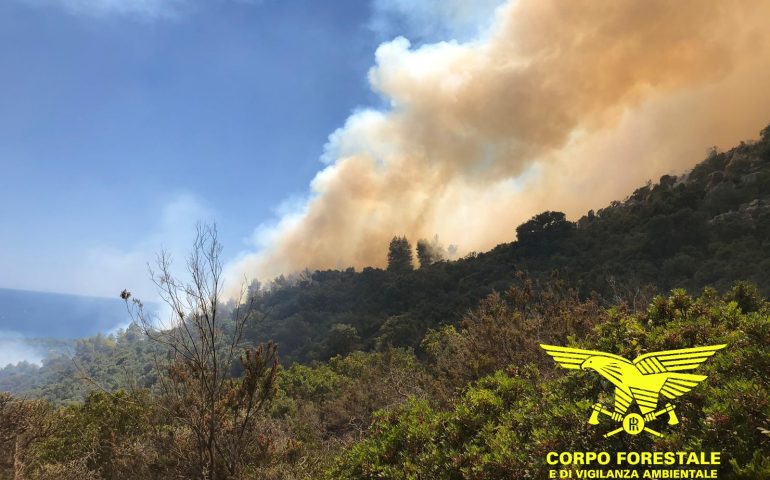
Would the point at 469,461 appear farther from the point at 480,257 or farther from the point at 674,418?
the point at 480,257

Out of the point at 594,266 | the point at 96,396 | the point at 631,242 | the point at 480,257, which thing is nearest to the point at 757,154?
the point at 631,242

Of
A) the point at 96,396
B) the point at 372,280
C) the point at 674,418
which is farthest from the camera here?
the point at 372,280

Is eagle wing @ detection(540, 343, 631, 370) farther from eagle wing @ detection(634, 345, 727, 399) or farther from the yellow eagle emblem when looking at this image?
eagle wing @ detection(634, 345, 727, 399)

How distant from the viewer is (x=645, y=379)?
512 cm

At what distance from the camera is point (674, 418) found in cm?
421

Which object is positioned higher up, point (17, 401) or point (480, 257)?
point (480, 257)

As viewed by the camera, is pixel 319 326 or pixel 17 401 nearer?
pixel 17 401

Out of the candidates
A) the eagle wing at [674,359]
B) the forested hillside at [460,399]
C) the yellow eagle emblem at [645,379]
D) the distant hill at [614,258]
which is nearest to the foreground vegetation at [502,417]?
the forested hillside at [460,399]

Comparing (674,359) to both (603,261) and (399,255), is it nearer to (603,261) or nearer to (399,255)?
(603,261)

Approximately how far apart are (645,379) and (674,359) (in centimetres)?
63

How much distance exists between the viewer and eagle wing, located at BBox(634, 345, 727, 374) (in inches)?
203

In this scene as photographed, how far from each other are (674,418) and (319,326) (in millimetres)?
82180

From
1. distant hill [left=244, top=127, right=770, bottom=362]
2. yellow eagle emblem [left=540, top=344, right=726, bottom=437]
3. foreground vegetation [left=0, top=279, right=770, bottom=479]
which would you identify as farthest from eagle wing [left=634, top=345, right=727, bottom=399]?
distant hill [left=244, top=127, right=770, bottom=362]

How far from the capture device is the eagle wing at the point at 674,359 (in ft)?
16.9
